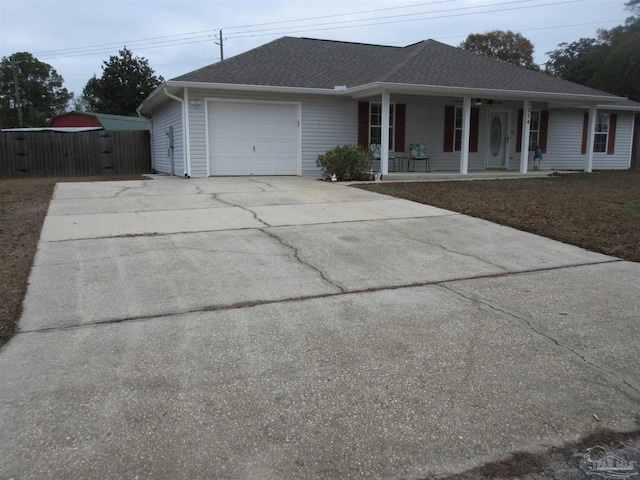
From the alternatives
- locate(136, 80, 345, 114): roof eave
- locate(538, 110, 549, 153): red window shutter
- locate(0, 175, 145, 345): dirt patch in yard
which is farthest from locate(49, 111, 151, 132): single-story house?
locate(538, 110, 549, 153): red window shutter

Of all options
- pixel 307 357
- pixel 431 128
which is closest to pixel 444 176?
pixel 431 128

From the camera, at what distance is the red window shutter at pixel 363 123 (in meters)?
16.5

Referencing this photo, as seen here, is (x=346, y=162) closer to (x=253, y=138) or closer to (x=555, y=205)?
(x=253, y=138)

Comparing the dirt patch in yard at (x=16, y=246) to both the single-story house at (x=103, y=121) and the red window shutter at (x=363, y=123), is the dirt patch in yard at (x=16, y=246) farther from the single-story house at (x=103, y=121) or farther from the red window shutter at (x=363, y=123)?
the single-story house at (x=103, y=121)

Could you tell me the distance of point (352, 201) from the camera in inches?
394

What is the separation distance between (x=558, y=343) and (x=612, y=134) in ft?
71.8

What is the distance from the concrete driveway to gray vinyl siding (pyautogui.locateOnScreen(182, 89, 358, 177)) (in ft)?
28.4

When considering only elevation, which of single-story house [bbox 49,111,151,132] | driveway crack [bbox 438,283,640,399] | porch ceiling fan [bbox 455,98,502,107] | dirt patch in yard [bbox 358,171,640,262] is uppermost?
single-story house [bbox 49,111,151,132]

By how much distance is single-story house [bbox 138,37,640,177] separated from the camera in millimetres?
14734

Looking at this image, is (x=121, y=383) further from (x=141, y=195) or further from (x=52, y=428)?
(x=141, y=195)

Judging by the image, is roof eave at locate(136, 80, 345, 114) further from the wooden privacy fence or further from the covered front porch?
the wooden privacy fence

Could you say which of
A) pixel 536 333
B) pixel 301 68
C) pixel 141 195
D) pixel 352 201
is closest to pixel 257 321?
pixel 536 333

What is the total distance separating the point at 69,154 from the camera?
20062 millimetres

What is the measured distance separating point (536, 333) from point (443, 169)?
1495 centimetres
